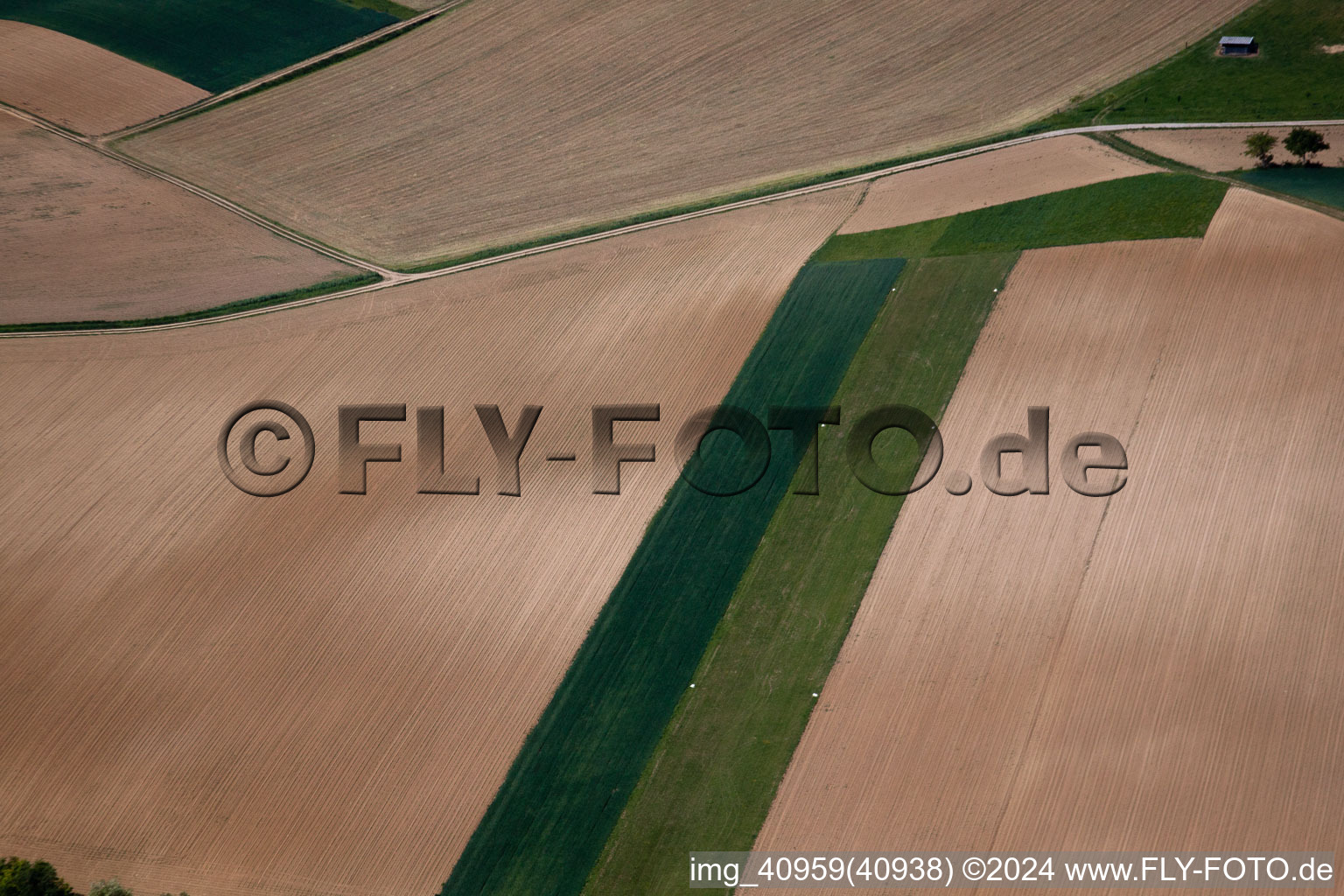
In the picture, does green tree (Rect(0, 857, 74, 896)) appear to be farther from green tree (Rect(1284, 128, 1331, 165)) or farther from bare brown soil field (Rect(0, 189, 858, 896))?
green tree (Rect(1284, 128, 1331, 165))

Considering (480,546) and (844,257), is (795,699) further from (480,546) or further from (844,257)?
(844,257)

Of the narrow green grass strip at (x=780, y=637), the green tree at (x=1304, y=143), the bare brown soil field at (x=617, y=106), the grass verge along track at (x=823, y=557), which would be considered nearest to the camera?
the narrow green grass strip at (x=780, y=637)

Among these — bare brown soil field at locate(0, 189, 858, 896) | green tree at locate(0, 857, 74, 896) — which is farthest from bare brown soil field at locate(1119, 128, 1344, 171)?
green tree at locate(0, 857, 74, 896)

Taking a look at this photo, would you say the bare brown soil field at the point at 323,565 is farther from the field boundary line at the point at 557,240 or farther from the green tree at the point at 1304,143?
the green tree at the point at 1304,143

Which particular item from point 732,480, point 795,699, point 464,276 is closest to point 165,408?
point 464,276

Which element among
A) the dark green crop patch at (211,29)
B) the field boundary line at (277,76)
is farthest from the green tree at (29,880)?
the dark green crop patch at (211,29)

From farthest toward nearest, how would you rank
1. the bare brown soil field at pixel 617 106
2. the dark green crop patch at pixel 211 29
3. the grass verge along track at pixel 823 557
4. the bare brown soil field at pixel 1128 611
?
the dark green crop patch at pixel 211 29, the bare brown soil field at pixel 617 106, the grass verge along track at pixel 823 557, the bare brown soil field at pixel 1128 611
